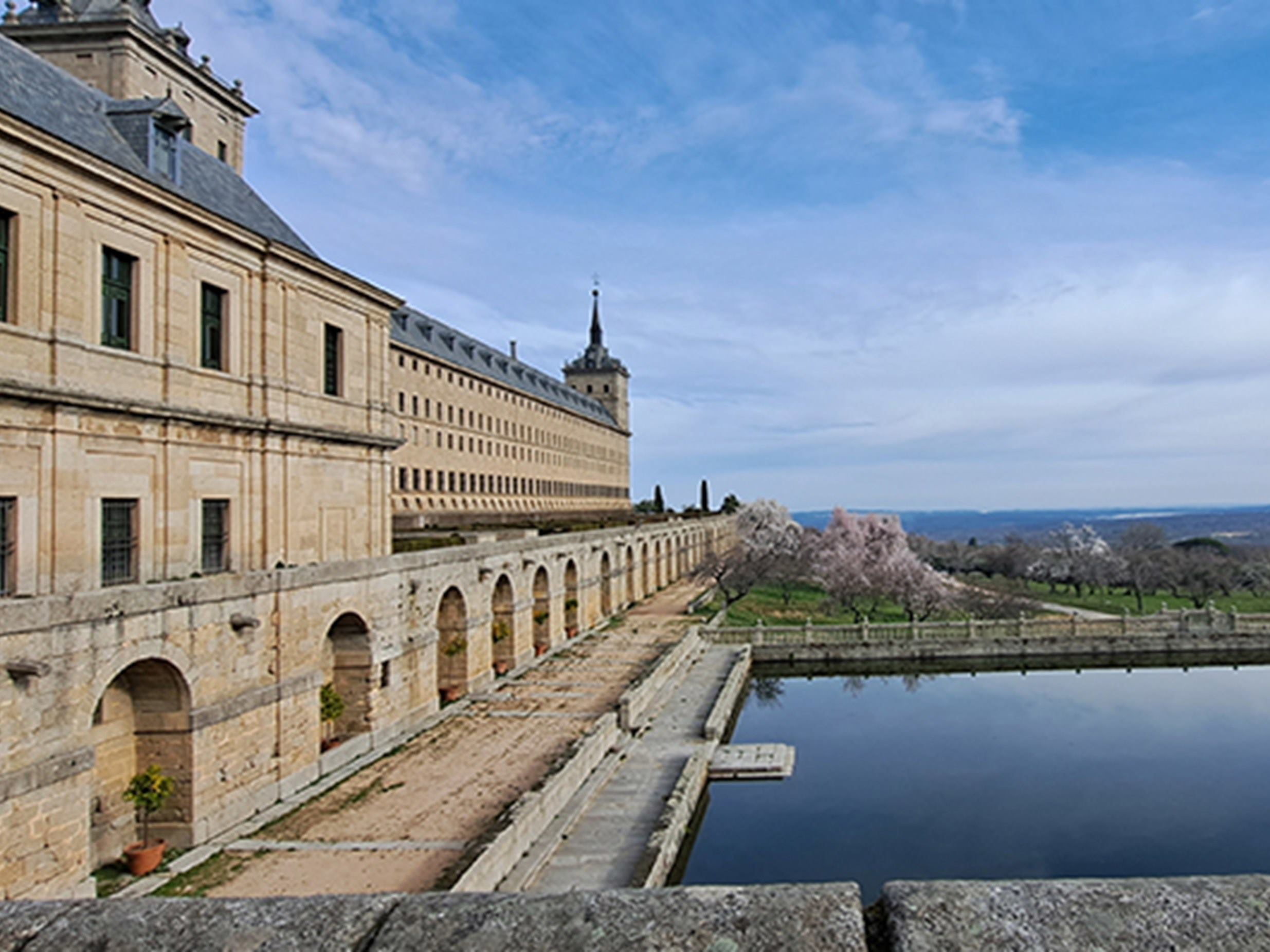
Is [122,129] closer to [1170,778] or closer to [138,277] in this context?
[138,277]

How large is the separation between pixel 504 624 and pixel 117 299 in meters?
17.5

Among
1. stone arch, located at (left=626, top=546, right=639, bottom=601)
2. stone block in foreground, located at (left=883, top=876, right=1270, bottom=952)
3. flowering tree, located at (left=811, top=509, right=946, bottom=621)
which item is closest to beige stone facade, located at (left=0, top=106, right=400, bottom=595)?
stone block in foreground, located at (left=883, top=876, right=1270, bottom=952)

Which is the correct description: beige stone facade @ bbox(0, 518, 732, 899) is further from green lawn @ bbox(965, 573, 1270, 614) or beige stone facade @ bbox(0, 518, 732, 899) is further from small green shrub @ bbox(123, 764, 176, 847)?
green lawn @ bbox(965, 573, 1270, 614)

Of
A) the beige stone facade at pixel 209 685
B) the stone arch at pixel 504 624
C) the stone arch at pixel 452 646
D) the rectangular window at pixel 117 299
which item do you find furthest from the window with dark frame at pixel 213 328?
the stone arch at pixel 504 624

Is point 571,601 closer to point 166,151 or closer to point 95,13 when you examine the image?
point 166,151

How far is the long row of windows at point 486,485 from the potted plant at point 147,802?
38316 millimetres

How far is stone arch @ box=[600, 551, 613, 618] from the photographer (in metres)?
44.6

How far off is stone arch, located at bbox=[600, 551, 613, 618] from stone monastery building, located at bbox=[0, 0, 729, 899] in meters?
16.5

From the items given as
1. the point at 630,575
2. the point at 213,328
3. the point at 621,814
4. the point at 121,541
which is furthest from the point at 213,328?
the point at 630,575

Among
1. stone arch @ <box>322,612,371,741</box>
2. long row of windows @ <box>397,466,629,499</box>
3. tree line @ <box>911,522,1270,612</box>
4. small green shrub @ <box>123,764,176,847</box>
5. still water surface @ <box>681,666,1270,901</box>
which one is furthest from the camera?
tree line @ <box>911,522,1270,612</box>

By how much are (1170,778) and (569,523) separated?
29.1m

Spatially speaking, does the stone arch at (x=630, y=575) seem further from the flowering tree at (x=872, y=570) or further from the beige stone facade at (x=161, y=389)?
the beige stone facade at (x=161, y=389)

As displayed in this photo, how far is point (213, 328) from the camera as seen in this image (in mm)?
18406

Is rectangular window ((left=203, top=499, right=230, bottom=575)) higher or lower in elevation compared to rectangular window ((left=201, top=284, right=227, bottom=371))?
lower
